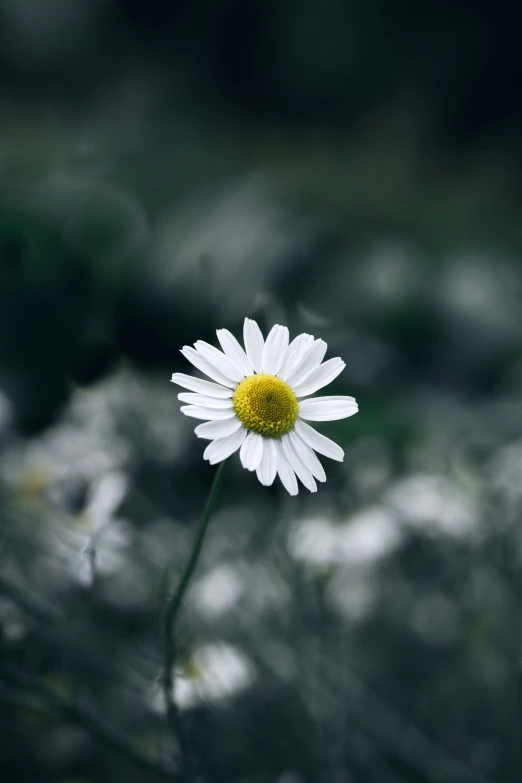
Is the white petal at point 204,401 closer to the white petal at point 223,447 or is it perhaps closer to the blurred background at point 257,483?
the white petal at point 223,447

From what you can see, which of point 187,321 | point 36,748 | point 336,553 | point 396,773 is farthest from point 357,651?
point 187,321

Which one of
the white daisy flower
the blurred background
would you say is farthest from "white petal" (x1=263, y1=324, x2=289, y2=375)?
the blurred background

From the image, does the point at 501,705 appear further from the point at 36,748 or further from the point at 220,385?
the point at 220,385

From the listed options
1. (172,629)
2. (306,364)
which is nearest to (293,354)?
(306,364)

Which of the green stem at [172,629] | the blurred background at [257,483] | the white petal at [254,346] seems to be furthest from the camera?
the blurred background at [257,483]

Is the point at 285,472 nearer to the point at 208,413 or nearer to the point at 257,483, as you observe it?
the point at 208,413

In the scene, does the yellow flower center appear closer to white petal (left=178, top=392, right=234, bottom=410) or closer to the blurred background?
white petal (left=178, top=392, right=234, bottom=410)

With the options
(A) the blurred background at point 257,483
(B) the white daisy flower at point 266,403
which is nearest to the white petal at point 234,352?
(B) the white daisy flower at point 266,403
